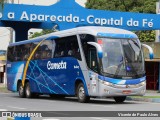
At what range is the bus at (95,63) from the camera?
869 inches

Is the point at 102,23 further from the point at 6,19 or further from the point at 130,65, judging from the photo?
the point at 130,65

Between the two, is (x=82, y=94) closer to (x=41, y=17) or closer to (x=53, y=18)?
(x=41, y=17)

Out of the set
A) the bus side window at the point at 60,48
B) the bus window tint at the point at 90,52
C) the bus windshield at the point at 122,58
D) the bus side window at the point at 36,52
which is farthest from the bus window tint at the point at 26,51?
the bus windshield at the point at 122,58

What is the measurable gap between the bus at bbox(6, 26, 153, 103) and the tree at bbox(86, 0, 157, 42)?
103 feet

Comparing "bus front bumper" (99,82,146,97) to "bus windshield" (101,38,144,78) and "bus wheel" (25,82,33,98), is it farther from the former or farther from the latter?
"bus wheel" (25,82,33,98)

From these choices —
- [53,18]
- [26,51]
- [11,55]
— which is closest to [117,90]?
[26,51]

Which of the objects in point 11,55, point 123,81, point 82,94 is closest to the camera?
point 123,81

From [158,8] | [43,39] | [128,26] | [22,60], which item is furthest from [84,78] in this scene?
[158,8]

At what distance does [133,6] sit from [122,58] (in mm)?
37925

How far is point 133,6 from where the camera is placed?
195 ft

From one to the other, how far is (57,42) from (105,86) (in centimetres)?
472

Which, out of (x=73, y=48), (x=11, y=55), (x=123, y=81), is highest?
(x=73, y=48)

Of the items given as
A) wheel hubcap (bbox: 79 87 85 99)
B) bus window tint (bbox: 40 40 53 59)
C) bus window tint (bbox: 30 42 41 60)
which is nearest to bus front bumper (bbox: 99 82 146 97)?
wheel hubcap (bbox: 79 87 85 99)

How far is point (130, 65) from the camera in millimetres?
22453
